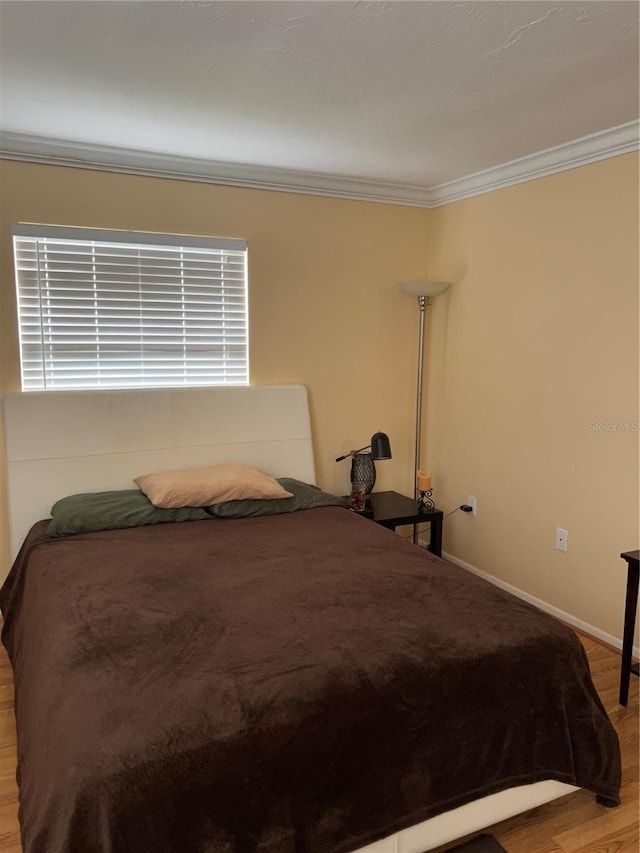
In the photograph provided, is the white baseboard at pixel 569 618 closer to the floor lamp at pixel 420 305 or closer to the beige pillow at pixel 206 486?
the floor lamp at pixel 420 305

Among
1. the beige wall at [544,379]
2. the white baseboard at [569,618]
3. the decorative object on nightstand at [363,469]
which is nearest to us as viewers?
the beige wall at [544,379]

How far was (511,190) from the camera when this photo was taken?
11.1 feet

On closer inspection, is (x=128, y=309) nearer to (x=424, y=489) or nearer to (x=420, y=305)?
(x=420, y=305)

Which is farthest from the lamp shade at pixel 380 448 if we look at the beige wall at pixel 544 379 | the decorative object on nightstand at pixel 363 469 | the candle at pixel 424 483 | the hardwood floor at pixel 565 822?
the hardwood floor at pixel 565 822

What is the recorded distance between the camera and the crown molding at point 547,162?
108 inches

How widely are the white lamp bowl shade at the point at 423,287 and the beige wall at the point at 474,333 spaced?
0.19 metres

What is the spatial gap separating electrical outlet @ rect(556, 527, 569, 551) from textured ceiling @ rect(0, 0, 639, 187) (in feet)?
6.29

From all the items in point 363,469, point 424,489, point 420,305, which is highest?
point 420,305

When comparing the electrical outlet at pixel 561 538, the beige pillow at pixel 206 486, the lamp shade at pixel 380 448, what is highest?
the lamp shade at pixel 380 448

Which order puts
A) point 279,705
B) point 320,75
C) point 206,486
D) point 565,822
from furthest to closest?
point 206,486 < point 320,75 < point 565,822 < point 279,705

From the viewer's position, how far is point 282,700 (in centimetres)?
157

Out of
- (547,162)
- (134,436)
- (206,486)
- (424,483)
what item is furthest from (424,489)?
(547,162)

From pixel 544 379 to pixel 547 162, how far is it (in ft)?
3.55

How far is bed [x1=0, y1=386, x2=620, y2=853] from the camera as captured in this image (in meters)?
1.41
